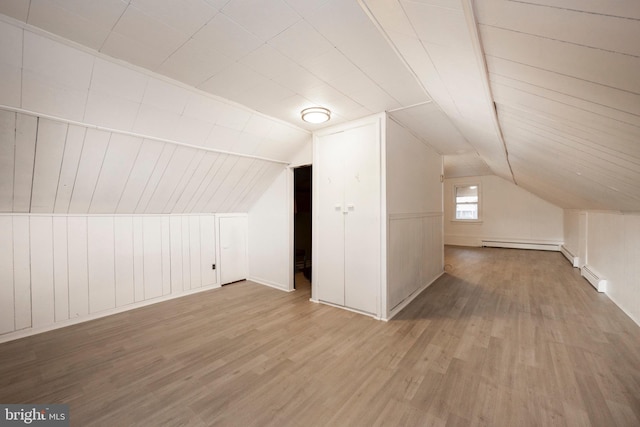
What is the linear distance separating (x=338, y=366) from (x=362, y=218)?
1559 mm

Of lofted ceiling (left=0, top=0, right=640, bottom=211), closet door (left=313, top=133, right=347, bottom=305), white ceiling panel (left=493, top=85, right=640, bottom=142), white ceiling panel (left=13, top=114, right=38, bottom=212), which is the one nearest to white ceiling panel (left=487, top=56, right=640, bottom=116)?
lofted ceiling (left=0, top=0, right=640, bottom=211)

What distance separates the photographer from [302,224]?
5.41 meters

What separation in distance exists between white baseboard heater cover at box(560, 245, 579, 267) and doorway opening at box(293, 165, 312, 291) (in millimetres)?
5358

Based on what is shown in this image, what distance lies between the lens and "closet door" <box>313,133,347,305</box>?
10.3 feet

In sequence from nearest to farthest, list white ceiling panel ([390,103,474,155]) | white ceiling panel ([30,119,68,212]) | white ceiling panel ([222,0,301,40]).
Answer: white ceiling panel ([222,0,301,40])
white ceiling panel ([30,119,68,212])
white ceiling panel ([390,103,474,155])

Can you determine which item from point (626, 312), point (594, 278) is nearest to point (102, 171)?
point (626, 312)

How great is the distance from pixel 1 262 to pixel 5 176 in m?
0.89

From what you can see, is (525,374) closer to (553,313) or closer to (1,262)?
(553,313)

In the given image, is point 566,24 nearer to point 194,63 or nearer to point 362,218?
point 194,63

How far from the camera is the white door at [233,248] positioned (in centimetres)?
412

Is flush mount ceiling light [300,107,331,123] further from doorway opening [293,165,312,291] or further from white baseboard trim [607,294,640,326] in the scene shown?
white baseboard trim [607,294,640,326]

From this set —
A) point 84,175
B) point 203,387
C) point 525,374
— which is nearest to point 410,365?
point 525,374

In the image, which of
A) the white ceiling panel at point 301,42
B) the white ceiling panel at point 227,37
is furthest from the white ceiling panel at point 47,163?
the white ceiling panel at point 301,42

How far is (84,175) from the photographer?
7.93 ft
